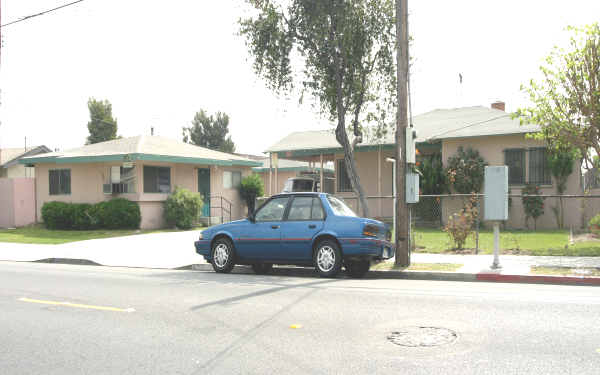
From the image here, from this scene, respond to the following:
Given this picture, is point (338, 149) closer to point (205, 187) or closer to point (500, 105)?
point (205, 187)

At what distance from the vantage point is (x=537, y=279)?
33.7 ft

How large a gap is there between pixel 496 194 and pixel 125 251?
36.0 feet

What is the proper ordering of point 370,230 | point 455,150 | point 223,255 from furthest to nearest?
1. point 455,150
2. point 223,255
3. point 370,230

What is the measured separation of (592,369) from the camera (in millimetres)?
4742

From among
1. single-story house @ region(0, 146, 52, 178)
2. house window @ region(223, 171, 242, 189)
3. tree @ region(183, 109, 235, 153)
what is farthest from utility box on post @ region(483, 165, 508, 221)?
tree @ region(183, 109, 235, 153)

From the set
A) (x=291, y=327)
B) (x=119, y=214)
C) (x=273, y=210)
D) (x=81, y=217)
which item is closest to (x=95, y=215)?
(x=81, y=217)

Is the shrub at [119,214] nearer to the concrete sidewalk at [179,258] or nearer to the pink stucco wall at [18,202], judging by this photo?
the concrete sidewalk at [179,258]

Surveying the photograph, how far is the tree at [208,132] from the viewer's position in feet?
203

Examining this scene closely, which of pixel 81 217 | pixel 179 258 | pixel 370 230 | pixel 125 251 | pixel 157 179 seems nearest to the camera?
pixel 370 230

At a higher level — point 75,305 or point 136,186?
point 136,186

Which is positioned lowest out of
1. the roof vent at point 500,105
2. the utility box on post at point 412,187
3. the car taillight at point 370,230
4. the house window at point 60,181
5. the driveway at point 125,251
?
the driveway at point 125,251

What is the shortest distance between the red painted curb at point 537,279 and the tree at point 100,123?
3835cm

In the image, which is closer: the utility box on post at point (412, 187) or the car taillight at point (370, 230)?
the car taillight at point (370, 230)

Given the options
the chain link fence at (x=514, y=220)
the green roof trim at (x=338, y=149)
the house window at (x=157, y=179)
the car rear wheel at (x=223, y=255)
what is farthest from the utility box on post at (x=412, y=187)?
the house window at (x=157, y=179)
